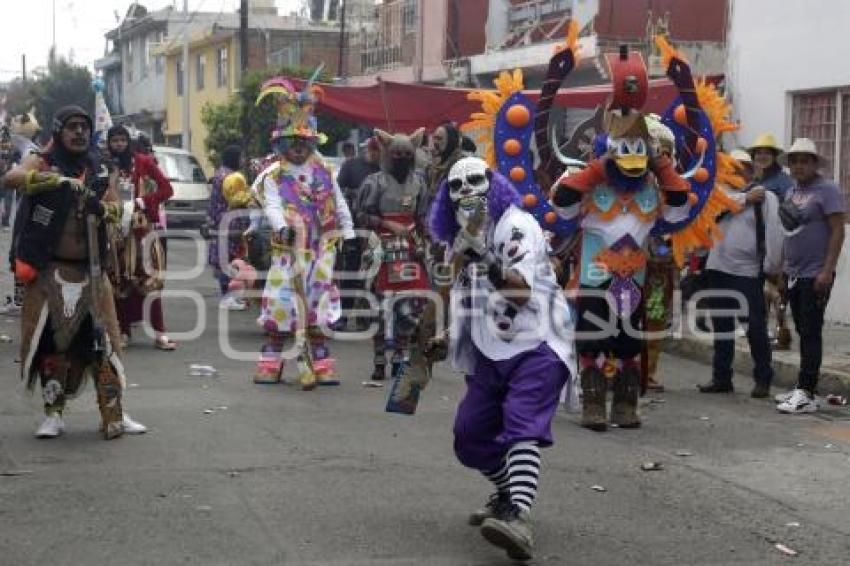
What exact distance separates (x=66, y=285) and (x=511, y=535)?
372cm

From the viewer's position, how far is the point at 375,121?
52.7 ft

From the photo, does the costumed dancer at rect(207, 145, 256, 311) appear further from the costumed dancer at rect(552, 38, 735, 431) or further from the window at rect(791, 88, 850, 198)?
the costumed dancer at rect(552, 38, 735, 431)

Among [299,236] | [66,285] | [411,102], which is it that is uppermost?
[411,102]

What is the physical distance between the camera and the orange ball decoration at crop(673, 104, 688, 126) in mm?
9547

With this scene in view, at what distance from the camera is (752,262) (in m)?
10.5

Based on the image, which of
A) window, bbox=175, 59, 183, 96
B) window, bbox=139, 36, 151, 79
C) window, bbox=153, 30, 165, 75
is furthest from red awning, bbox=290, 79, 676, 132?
window, bbox=139, 36, 151, 79

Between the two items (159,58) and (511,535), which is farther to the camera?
(159,58)

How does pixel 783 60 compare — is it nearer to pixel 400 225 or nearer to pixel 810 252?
pixel 810 252

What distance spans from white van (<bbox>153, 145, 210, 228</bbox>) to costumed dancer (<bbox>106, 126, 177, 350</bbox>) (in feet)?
55.1

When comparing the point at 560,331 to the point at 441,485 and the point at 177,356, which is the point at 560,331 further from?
the point at 177,356

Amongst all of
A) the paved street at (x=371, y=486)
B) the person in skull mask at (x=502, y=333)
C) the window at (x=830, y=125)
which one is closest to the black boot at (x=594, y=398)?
the paved street at (x=371, y=486)

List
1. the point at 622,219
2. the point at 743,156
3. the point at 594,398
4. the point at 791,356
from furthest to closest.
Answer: the point at 743,156, the point at 791,356, the point at 594,398, the point at 622,219

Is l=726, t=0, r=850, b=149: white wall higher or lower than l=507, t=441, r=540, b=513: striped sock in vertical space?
higher

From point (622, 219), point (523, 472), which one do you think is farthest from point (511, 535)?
point (622, 219)
